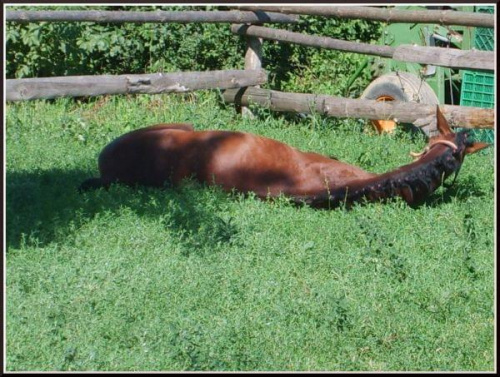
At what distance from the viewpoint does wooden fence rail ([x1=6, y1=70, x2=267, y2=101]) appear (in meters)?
8.52

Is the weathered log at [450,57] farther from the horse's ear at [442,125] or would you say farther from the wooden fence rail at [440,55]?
the horse's ear at [442,125]

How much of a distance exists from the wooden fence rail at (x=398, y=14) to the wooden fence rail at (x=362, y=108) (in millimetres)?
856

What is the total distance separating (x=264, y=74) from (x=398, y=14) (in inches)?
87.5

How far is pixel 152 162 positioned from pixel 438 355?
141 inches

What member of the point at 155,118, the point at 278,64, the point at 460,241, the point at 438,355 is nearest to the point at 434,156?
the point at 460,241

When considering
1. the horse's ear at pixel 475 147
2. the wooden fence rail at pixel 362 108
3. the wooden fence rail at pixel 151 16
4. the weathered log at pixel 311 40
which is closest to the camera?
the horse's ear at pixel 475 147

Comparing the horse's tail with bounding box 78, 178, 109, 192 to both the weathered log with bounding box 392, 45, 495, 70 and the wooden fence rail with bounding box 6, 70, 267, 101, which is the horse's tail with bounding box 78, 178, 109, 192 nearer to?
the wooden fence rail with bounding box 6, 70, 267, 101

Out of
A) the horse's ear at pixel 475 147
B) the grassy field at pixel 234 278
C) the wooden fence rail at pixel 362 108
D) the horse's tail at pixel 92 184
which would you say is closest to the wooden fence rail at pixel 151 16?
the wooden fence rail at pixel 362 108

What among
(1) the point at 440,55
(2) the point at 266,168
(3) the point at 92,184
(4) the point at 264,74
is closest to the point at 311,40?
(4) the point at 264,74

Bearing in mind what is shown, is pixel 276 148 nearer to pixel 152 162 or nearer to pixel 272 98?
pixel 152 162

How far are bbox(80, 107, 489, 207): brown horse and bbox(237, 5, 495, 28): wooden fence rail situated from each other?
1719 millimetres

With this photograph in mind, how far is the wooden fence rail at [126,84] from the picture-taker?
8.52 metres

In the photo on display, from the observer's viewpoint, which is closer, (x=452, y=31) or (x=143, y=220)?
Answer: (x=143, y=220)

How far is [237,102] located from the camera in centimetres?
1145
